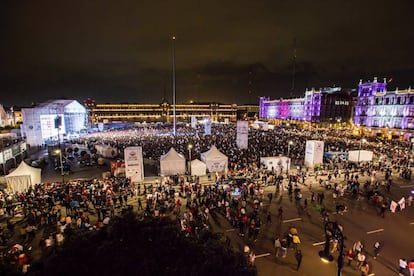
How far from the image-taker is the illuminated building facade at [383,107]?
174 feet

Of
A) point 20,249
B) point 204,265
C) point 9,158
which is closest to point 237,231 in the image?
point 204,265

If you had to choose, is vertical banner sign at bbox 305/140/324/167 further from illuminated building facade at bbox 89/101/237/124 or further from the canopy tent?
illuminated building facade at bbox 89/101/237/124

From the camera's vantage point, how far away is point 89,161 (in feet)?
95.1

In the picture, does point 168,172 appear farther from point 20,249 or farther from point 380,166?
point 380,166

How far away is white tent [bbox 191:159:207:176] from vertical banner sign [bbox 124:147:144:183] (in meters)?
5.12

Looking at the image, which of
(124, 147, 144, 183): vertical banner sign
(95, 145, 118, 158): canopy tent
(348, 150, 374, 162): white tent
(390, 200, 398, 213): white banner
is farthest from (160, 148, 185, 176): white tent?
(348, 150, 374, 162): white tent

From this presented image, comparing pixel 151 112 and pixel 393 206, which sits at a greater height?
pixel 151 112

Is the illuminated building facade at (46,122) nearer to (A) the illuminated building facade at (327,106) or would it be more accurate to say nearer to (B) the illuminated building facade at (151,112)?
(B) the illuminated building facade at (151,112)

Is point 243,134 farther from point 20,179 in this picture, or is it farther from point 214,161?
point 20,179

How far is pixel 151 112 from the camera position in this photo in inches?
5561

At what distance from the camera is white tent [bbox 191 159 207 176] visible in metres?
23.3

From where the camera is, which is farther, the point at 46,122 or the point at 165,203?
the point at 46,122

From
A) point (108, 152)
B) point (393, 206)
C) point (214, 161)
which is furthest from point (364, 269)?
point (108, 152)

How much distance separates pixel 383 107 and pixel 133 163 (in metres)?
65.3
